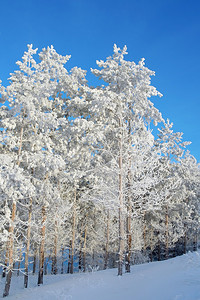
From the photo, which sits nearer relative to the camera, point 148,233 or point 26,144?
point 26,144

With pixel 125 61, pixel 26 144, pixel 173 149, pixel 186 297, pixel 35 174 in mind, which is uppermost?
pixel 125 61

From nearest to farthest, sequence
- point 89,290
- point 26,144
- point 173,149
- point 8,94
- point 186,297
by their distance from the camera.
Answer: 1. point 186,297
2. point 89,290
3. point 8,94
4. point 26,144
5. point 173,149

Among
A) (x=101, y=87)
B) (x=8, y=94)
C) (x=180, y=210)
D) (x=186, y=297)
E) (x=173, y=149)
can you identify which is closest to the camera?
(x=186, y=297)

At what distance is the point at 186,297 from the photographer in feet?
17.1

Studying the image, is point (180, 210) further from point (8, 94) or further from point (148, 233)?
point (8, 94)

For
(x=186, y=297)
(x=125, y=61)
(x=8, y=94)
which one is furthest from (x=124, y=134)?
(x=186, y=297)

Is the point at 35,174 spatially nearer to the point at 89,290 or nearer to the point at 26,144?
the point at 26,144

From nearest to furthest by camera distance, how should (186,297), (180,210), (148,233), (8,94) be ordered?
(186,297)
(8,94)
(180,210)
(148,233)

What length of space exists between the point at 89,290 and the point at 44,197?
20.7ft

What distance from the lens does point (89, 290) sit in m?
8.92

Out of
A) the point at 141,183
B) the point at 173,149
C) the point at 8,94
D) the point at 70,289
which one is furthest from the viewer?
the point at 173,149

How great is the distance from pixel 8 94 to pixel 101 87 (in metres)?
5.88

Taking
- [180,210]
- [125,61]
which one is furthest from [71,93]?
[180,210]

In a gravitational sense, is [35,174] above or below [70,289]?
above
